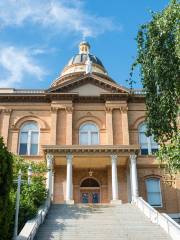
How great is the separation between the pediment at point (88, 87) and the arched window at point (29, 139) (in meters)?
3.30

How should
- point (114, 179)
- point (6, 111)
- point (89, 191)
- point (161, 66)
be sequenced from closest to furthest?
1. point (161, 66)
2. point (114, 179)
3. point (89, 191)
4. point (6, 111)

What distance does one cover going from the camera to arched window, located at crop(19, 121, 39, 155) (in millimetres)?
29125

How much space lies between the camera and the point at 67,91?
30.9 meters

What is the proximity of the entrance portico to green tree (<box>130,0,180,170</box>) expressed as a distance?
28.2 ft

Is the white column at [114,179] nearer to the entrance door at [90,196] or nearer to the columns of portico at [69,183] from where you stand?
the columns of portico at [69,183]

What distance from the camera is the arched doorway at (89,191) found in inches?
1096

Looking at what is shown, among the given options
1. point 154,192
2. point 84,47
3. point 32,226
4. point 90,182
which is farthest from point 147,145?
point 84,47

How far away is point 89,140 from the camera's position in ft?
96.3

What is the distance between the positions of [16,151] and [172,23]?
17.2 metres

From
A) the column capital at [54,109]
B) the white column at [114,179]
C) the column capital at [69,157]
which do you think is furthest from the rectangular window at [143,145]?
the column capital at [54,109]

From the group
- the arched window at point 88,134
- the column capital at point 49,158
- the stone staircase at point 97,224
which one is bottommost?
the stone staircase at point 97,224

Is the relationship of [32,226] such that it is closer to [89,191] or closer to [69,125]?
[89,191]

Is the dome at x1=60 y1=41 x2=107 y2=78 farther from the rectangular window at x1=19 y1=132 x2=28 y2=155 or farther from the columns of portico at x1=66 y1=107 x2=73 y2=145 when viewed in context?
the rectangular window at x1=19 y1=132 x2=28 y2=155

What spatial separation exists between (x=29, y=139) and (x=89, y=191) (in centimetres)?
611
